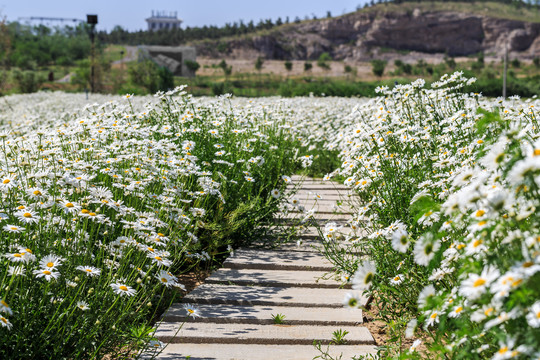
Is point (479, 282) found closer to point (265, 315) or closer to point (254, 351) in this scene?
point (254, 351)

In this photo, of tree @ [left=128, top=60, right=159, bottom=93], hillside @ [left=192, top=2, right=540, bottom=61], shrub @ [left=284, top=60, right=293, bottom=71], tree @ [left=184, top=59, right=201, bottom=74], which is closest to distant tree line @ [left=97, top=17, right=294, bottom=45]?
hillside @ [left=192, top=2, right=540, bottom=61]

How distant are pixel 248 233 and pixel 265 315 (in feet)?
4.67

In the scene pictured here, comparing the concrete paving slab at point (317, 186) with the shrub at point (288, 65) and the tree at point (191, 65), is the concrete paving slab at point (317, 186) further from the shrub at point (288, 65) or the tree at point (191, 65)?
the shrub at point (288, 65)

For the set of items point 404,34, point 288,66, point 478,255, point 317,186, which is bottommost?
point 317,186

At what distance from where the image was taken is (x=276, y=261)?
3855mm

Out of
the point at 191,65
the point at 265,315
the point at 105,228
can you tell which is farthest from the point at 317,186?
the point at 191,65

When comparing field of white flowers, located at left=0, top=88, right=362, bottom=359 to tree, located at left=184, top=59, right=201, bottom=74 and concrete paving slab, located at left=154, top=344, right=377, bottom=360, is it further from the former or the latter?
tree, located at left=184, top=59, right=201, bottom=74

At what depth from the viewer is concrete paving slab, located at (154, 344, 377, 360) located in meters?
2.51

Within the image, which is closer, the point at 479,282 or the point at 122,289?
the point at 479,282

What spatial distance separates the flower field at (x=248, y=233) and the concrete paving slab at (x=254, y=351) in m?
0.16

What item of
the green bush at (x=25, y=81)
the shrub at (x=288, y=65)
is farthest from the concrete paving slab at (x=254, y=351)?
the shrub at (x=288, y=65)

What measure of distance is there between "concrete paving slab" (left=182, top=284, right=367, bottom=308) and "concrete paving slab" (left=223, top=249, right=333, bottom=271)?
362 millimetres

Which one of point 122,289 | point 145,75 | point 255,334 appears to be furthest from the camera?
point 145,75

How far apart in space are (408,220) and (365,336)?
69 cm
